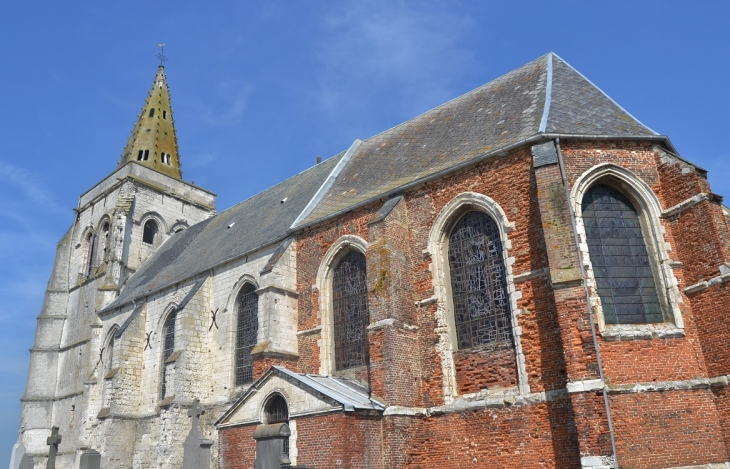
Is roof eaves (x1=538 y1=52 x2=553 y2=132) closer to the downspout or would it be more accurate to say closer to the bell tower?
the downspout

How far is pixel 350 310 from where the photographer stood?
14.4 meters

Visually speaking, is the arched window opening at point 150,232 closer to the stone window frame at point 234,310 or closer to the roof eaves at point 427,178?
the stone window frame at point 234,310

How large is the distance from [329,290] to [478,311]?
429 cm

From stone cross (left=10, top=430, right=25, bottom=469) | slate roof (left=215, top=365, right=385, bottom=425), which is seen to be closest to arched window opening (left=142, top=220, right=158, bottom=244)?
stone cross (left=10, top=430, right=25, bottom=469)

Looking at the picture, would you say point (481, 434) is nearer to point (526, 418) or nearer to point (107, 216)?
point (526, 418)

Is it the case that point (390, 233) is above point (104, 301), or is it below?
below

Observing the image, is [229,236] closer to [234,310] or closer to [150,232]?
[234,310]

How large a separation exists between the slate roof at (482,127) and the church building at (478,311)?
0.22 ft

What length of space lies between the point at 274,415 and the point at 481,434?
4.36m

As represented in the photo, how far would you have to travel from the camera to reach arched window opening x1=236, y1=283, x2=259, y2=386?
54.4ft

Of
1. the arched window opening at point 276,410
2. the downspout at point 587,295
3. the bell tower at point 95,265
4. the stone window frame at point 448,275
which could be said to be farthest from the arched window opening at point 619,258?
the bell tower at point 95,265

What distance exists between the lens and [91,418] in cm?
2092

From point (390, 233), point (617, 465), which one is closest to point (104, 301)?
point (390, 233)

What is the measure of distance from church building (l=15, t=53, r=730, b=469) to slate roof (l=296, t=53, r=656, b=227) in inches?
2.7
